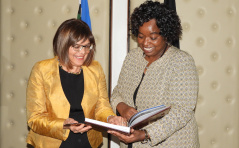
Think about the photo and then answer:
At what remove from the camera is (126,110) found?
1874 mm

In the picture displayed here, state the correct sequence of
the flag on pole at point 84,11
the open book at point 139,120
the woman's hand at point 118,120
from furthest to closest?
1. the flag on pole at point 84,11
2. the woman's hand at point 118,120
3. the open book at point 139,120

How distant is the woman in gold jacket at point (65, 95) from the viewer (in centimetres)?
174

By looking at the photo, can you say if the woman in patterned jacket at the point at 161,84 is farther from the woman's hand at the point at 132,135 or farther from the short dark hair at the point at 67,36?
the short dark hair at the point at 67,36

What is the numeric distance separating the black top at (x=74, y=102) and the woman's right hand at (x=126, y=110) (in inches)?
10.6

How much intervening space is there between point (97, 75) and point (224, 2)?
1.46m

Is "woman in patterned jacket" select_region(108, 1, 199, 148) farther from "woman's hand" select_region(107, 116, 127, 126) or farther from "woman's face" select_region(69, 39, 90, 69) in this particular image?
"woman's face" select_region(69, 39, 90, 69)

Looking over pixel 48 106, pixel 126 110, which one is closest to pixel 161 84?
pixel 126 110

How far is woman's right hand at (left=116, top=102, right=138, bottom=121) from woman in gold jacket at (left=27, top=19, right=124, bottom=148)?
0.07 metres

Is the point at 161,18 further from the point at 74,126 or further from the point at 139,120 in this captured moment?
the point at 74,126

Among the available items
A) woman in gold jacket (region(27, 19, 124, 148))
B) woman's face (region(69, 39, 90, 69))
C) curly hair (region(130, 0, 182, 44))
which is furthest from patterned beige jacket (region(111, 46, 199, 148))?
woman's face (region(69, 39, 90, 69))

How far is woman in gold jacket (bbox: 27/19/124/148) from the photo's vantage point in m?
1.74

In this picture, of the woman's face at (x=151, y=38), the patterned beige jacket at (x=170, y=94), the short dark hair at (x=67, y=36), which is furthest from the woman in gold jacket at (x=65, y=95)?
the woman's face at (x=151, y=38)

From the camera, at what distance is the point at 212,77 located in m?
2.61

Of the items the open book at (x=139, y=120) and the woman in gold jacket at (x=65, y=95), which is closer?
the open book at (x=139, y=120)
